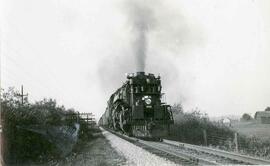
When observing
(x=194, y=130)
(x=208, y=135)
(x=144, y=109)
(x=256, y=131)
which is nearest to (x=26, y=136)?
(x=144, y=109)

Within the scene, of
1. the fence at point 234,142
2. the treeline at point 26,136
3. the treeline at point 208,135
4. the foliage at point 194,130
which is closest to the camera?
the treeline at point 26,136

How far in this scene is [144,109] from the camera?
17.7 metres

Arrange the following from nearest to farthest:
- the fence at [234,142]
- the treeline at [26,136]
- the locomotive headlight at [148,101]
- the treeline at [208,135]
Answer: the treeline at [26,136] < the fence at [234,142] < the treeline at [208,135] < the locomotive headlight at [148,101]

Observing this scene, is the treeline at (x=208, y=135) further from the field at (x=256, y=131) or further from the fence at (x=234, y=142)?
the field at (x=256, y=131)

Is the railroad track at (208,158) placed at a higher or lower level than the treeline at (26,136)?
lower

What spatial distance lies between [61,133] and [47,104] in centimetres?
462

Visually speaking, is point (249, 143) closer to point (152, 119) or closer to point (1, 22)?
point (152, 119)

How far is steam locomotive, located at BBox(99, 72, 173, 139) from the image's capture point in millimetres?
17078

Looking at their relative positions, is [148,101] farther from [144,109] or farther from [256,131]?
[256,131]

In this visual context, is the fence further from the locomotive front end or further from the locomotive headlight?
the locomotive headlight

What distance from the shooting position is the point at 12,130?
9.60m

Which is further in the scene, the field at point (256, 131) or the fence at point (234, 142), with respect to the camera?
the field at point (256, 131)

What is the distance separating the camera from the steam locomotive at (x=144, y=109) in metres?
17.1

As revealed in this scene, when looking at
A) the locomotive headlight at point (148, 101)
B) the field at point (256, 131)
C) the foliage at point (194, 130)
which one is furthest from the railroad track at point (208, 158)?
the field at point (256, 131)
